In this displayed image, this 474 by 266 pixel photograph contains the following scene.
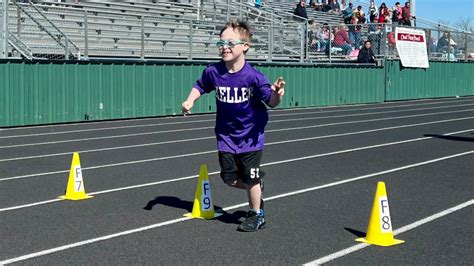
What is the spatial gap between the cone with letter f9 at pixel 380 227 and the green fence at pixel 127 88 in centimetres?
1330

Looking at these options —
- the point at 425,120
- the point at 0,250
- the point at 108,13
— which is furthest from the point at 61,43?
the point at 0,250

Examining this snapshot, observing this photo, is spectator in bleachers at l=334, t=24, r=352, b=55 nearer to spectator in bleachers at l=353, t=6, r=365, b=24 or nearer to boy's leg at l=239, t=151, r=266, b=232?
spectator in bleachers at l=353, t=6, r=365, b=24

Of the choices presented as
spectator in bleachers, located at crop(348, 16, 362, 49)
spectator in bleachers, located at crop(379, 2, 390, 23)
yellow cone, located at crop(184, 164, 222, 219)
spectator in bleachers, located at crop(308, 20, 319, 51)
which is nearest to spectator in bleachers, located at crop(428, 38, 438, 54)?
spectator in bleachers, located at crop(379, 2, 390, 23)

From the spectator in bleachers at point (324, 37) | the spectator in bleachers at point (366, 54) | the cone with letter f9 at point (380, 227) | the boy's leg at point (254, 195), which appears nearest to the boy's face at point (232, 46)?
the boy's leg at point (254, 195)

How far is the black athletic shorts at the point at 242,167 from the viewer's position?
7.05 m

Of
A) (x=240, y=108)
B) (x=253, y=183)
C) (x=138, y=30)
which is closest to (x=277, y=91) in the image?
(x=240, y=108)

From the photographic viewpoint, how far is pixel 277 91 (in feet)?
22.0

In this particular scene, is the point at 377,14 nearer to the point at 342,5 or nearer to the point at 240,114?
the point at 342,5

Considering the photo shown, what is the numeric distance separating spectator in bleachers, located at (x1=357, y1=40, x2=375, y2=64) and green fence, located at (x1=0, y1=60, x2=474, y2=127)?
0.40m

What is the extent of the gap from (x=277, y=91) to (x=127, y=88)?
15024mm

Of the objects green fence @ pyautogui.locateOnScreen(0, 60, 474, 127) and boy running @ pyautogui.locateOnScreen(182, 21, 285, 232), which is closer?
boy running @ pyautogui.locateOnScreen(182, 21, 285, 232)

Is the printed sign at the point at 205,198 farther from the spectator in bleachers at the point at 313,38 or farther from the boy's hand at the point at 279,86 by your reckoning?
the spectator in bleachers at the point at 313,38

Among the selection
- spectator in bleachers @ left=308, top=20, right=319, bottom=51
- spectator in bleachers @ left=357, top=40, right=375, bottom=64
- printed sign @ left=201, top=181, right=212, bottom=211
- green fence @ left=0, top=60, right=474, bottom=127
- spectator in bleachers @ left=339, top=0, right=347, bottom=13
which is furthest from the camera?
spectator in bleachers @ left=339, top=0, right=347, bottom=13

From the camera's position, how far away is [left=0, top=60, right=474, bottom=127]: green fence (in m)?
18.5
